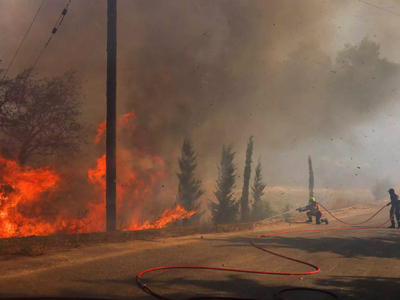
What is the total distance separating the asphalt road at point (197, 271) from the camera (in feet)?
16.7

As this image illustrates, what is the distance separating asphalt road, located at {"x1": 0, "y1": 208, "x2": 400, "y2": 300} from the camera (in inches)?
200

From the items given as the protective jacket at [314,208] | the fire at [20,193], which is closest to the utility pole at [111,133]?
the fire at [20,193]

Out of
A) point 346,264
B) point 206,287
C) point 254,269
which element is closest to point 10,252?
point 206,287

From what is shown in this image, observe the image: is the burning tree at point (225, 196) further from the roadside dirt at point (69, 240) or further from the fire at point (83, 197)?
the roadside dirt at point (69, 240)

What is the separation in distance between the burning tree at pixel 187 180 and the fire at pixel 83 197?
85.5 inches

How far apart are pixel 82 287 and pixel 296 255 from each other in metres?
5.80

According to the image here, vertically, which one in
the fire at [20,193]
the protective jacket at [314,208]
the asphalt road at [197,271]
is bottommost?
the asphalt road at [197,271]

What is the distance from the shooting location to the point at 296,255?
28.1ft

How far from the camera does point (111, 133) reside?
13391 mm

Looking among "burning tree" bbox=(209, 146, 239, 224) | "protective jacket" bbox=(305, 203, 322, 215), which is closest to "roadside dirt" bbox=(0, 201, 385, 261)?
"protective jacket" bbox=(305, 203, 322, 215)

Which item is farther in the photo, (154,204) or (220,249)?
(154,204)

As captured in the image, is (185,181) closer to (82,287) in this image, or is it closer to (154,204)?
(154,204)

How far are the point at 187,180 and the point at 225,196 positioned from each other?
4.67m

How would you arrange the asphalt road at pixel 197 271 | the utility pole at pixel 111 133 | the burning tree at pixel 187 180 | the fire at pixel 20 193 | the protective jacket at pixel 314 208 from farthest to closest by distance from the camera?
1. the burning tree at pixel 187 180
2. the protective jacket at pixel 314 208
3. the utility pole at pixel 111 133
4. the fire at pixel 20 193
5. the asphalt road at pixel 197 271
